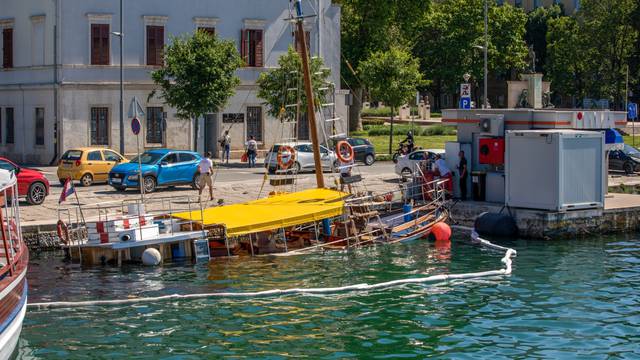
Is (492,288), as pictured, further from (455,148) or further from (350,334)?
(455,148)

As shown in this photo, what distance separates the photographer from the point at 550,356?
773 inches

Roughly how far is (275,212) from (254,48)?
27675 mm

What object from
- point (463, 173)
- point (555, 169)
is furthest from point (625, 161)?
point (555, 169)

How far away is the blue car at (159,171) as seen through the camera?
38.6 metres

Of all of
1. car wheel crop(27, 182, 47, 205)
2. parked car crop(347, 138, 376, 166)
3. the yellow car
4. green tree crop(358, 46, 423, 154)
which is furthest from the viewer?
green tree crop(358, 46, 423, 154)

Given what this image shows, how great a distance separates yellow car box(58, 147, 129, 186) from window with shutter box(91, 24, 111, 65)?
11020 mm

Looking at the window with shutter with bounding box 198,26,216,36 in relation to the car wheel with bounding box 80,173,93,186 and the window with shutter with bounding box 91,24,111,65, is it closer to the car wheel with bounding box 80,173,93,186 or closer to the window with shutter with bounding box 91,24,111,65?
the window with shutter with bounding box 91,24,111,65

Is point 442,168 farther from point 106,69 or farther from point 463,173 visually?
point 106,69

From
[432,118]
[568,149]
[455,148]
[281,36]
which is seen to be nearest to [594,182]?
[568,149]

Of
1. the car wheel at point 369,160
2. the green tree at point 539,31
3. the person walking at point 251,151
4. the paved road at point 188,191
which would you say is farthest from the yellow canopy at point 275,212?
the green tree at point 539,31

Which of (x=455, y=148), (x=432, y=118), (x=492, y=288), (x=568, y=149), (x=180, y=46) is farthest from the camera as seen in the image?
(x=432, y=118)

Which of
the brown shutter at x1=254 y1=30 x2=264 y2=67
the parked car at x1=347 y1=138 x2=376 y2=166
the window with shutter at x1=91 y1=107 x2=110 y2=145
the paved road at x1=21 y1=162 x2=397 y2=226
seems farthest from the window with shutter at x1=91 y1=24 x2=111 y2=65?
the parked car at x1=347 y1=138 x2=376 y2=166

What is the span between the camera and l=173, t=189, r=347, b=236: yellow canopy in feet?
95.0

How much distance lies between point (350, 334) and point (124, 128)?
3251 centimetres
